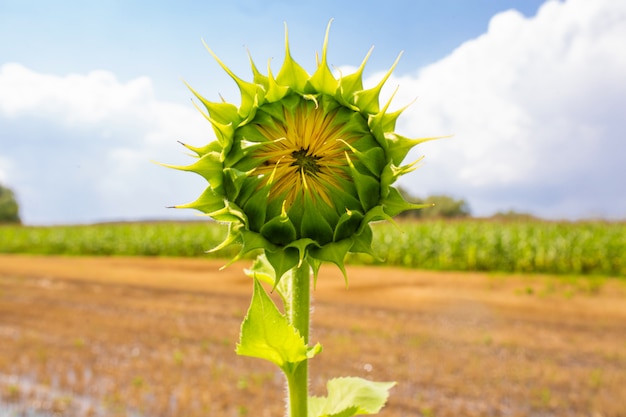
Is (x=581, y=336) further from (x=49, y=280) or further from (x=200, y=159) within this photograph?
(x=49, y=280)

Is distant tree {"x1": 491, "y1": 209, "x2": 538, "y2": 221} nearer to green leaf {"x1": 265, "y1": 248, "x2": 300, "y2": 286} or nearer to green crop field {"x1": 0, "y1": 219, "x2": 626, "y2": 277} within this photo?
green crop field {"x1": 0, "y1": 219, "x2": 626, "y2": 277}

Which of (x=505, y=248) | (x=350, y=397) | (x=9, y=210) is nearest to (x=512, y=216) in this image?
(x=505, y=248)

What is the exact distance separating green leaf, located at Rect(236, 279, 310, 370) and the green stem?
3 centimetres

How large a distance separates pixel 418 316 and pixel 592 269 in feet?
29.0

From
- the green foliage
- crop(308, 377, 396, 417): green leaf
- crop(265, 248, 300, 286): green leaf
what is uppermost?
crop(265, 248, 300, 286): green leaf

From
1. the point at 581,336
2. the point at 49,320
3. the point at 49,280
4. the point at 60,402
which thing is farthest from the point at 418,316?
the point at 49,280

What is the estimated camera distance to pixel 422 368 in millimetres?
10898

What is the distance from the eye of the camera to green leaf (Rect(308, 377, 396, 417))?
1099mm

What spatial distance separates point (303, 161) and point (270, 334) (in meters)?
0.28

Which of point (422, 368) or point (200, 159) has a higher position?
point (200, 159)

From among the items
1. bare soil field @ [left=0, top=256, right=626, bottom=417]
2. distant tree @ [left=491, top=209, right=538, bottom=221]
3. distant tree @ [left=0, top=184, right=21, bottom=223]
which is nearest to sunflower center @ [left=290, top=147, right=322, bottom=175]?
bare soil field @ [left=0, top=256, right=626, bottom=417]

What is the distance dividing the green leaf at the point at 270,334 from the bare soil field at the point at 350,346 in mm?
7749

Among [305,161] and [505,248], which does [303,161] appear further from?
[505,248]

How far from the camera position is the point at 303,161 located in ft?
3.13
